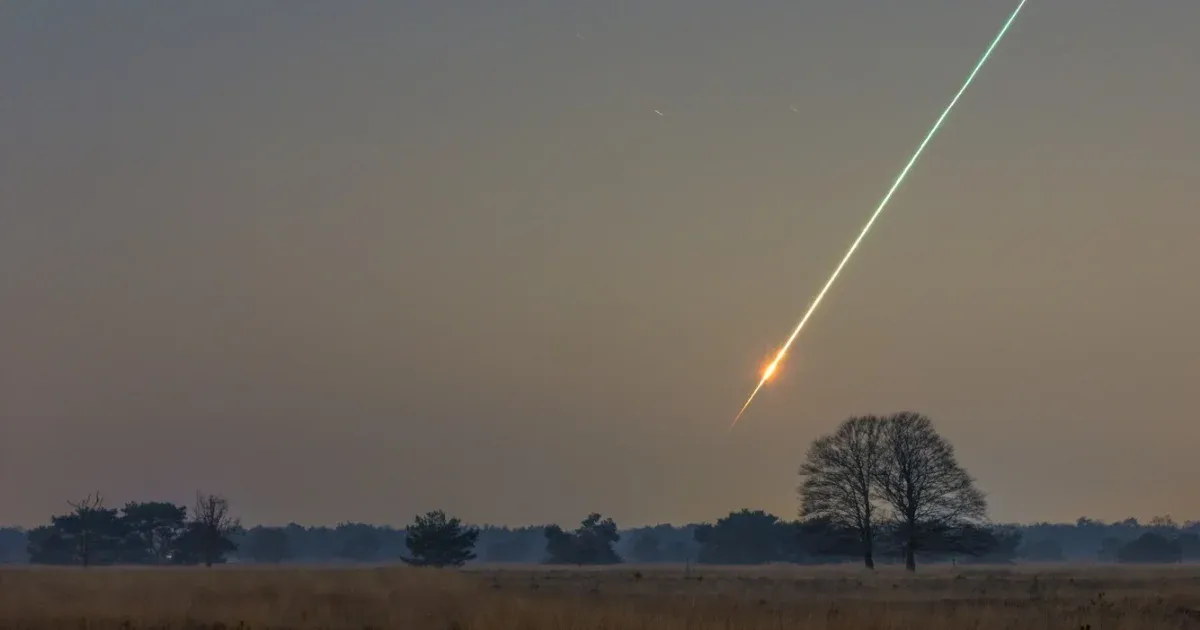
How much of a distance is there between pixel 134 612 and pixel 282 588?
994 cm

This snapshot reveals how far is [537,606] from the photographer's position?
28594 millimetres

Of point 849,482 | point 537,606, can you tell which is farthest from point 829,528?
point 537,606

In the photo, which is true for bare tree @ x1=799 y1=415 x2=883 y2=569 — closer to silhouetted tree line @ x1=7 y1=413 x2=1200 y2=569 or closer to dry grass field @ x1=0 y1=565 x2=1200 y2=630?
silhouetted tree line @ x1=7 y1=413 x2=1200 y2=569

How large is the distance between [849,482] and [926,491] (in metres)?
5.25

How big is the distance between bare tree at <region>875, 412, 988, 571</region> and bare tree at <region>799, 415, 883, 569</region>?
1333 millimetres

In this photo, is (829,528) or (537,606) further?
(829,528)

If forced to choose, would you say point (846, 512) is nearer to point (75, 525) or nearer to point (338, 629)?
point (338, 629)

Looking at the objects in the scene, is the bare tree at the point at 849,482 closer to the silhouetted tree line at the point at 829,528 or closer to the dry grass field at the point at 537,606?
the silhouetted tree line at the point at 829,528

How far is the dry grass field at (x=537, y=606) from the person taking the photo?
2503 cm

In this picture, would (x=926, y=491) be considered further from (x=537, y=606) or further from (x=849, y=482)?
(x=537, y=606)

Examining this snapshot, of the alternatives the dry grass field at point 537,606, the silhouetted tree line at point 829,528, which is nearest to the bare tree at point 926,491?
the silhouetted tree line at point 829,528

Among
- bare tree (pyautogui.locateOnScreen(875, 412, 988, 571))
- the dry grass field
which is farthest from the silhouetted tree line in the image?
the dry grass field

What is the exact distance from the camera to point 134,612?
28.0 m

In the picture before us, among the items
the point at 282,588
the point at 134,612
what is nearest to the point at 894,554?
the point at 282,588
